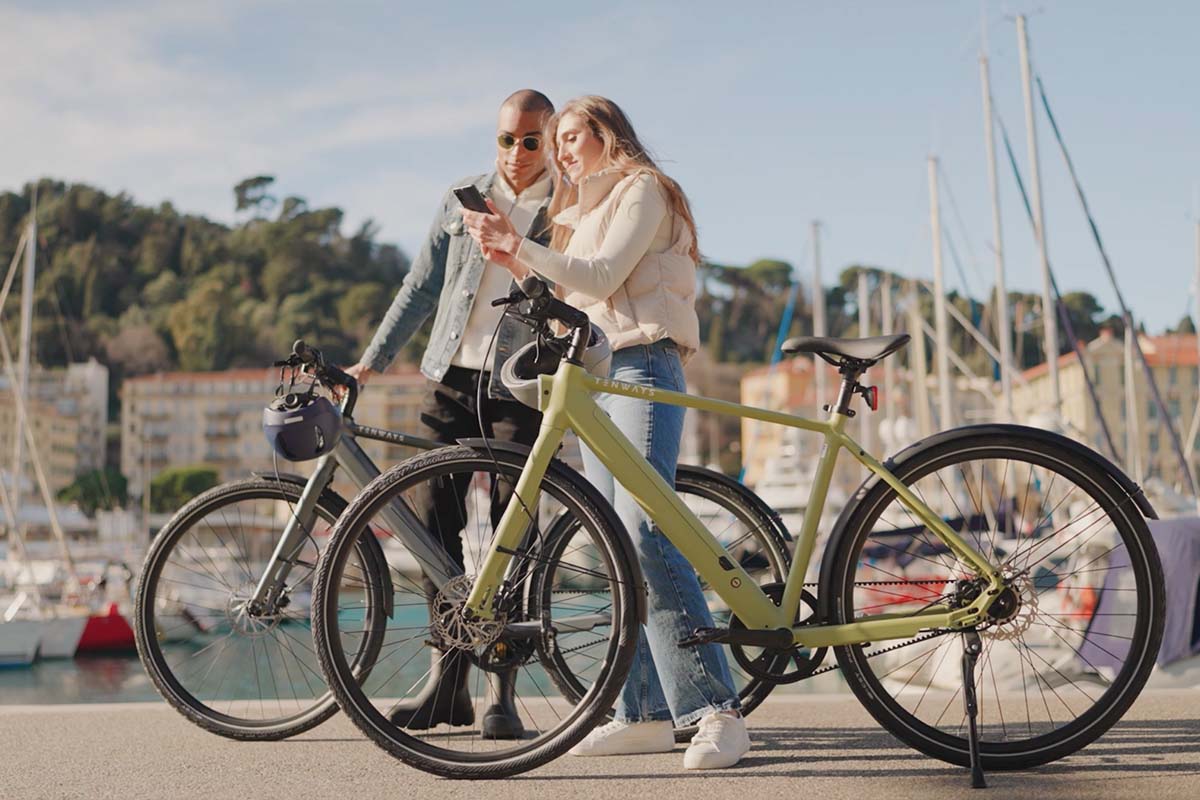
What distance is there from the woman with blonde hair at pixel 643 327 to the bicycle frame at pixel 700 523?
0.11 metres

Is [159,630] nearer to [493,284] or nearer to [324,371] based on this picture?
[324,371]

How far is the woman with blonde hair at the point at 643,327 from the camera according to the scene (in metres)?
3.03

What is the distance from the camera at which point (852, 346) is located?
9.57ft

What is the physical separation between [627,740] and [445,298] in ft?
4.58

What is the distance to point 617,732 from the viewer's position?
3166 mm

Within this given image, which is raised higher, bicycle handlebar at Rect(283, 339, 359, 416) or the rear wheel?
bicycle handlebar at Rect(283, 339, 359, 416)

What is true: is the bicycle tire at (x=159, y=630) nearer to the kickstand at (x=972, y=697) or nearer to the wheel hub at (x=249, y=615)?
the wheel hub at (x=249, y=615)

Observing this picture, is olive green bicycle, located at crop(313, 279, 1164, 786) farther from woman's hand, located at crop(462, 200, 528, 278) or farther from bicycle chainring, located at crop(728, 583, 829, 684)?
woman's hand, located at crop(462, 200, 528, 278)

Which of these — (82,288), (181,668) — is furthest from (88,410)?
(181,668)

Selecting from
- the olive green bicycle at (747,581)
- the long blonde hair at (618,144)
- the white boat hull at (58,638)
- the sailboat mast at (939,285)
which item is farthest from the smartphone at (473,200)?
the white boat hull at (58,638)

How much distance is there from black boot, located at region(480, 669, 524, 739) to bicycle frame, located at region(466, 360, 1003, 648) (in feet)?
1.84

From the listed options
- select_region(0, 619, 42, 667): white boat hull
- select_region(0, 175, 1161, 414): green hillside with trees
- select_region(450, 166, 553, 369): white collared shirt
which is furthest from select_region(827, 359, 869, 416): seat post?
select_region(0, 175, 1161, 414): green hillside with trees

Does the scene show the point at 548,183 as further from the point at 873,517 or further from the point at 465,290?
the point at 873,517

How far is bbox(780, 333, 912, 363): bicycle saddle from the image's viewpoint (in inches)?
113
